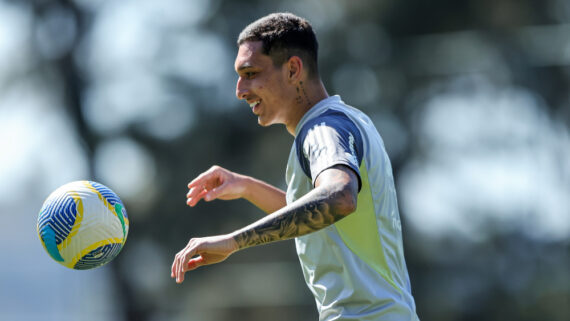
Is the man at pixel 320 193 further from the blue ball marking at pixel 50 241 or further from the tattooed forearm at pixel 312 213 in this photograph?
the blue ball marking at pixel 50 241

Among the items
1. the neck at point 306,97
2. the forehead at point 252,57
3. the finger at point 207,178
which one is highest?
the forehead at point 252,57

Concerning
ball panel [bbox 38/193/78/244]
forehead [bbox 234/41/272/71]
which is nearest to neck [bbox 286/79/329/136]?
forehead [bbox 234/41/272/71]

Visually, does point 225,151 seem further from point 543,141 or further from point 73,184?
point 73,184

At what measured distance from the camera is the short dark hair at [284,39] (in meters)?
6.06

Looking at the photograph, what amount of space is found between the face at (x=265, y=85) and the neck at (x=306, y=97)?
45mm

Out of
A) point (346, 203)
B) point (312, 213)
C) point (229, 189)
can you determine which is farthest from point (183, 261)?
point (229, 189)

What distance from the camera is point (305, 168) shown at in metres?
5.28

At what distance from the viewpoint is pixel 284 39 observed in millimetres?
6082

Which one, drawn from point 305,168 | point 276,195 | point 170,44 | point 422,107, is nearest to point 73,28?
point 170,44

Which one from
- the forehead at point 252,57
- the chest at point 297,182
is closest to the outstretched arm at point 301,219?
the chest at point 297,182

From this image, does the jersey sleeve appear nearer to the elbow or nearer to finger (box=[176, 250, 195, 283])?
the elbow

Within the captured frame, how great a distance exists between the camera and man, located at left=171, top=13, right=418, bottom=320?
4789mm

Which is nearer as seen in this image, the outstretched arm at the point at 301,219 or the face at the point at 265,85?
the outstretched arm at the point at 301,219

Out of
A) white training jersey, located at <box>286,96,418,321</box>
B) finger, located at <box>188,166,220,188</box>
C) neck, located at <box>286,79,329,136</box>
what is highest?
neck, located at <box>286,79,329,136</box>
